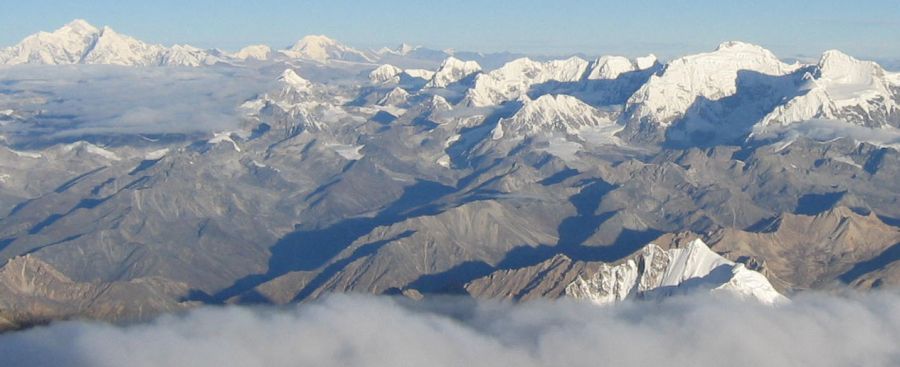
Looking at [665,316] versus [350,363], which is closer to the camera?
[350,363]

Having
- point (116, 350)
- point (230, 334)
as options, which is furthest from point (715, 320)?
point (116, 350)

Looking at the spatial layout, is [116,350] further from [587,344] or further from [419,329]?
[587,344]

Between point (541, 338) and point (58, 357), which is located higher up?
point (58, 357)

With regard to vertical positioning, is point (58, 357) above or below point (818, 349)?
above

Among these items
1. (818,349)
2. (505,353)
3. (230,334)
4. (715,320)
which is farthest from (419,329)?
(818,349)

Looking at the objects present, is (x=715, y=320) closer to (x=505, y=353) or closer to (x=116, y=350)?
(x=505, y=353)

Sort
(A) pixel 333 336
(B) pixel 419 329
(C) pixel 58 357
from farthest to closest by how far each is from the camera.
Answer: (B) pixel 419 329
(A) pixel 333 336
(C) pixel 58 357

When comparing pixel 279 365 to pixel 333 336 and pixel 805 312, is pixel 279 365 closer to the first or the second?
pixel 333 336

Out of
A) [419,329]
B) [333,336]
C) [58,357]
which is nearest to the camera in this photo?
[58,357]

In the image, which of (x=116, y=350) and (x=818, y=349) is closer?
(x=116, y=350)
